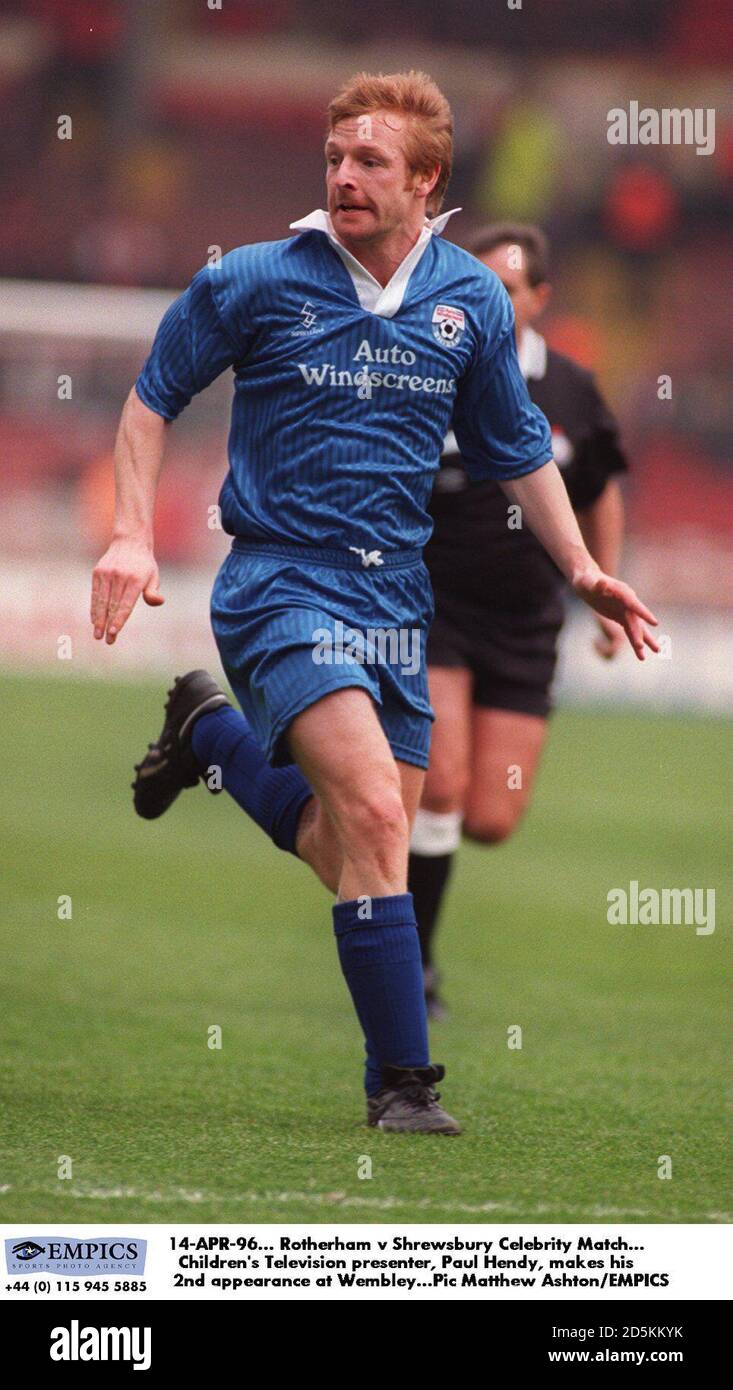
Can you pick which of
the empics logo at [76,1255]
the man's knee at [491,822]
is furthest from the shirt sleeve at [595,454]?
the empics logo at [76,1255]

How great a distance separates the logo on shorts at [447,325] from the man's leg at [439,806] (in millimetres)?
1764

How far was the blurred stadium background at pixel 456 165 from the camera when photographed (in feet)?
87.3

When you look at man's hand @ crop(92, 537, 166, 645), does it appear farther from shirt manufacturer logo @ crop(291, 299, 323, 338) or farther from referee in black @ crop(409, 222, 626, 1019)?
referee in black @ crop(409, 222, 626, 1019)

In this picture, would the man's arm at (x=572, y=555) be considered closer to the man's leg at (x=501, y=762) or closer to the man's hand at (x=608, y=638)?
the man's hand at (x=608, y=638)

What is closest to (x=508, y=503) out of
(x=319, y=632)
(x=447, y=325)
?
(x=447, y=325)

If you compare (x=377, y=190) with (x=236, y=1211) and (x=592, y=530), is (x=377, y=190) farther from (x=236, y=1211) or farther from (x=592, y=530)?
(x=592, y=530)

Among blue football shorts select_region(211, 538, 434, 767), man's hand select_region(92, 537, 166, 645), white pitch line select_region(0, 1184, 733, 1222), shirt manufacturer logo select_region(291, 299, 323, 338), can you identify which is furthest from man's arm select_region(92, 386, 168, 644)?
white pitch line select_region(0, 1184, 733, 1222)

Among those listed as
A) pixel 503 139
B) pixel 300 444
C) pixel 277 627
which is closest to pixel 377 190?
pixel 300 444

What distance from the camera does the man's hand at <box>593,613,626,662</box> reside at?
16.8 feet

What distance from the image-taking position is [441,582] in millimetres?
5840

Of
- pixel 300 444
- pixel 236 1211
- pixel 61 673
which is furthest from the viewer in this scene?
pixel 61 673

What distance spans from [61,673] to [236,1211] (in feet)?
47.5

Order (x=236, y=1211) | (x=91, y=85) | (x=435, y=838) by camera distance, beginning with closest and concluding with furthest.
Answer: (x=236, y=1211) → (x=435, y=838) → (x=91, y=85)

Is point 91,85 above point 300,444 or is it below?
above
